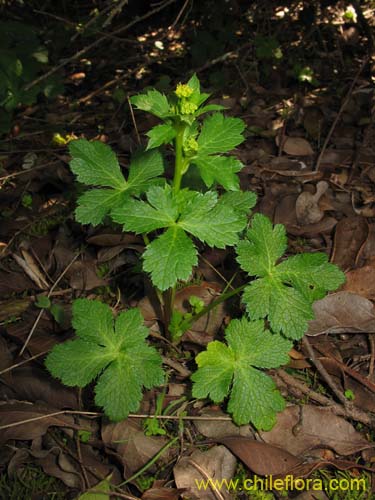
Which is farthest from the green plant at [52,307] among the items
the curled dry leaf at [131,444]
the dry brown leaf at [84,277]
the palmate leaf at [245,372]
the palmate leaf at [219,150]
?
the palmate leaf at [219,150]

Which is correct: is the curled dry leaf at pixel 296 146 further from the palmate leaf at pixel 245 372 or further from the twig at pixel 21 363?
the twig at pixel 21 363

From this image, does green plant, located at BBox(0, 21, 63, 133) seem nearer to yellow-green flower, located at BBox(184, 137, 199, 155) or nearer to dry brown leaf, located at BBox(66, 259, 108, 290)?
dry brown leaf, located at BBox(66, 259, 108, 290)

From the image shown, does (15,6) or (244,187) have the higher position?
(15,6)

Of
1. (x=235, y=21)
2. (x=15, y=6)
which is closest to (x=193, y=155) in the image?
(x=235, y=21)

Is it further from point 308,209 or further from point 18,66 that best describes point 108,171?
point 18,66

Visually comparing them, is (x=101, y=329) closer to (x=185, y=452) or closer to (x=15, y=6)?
(x=185, y=452)

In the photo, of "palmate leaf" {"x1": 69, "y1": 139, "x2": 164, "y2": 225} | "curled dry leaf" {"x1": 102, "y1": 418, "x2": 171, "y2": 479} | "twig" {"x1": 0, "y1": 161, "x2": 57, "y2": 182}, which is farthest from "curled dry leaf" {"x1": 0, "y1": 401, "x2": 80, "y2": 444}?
"twig" {"x1": 0, "y1": 161, "x2": 57, "y2": 182}

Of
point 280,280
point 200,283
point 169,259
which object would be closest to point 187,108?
point 169,259
